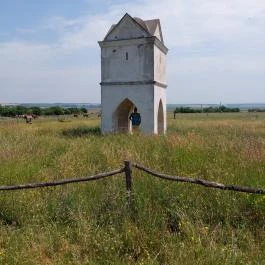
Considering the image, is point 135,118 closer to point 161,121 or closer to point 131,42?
point 161,121

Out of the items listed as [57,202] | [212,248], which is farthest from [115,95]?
[212,248]

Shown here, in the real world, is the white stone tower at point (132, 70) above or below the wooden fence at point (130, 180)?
above

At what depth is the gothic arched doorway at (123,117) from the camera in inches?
841

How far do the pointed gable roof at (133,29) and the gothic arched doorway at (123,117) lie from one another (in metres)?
3.39

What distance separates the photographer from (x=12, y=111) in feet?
275

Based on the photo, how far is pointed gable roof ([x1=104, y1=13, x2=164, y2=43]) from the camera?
19.8 m

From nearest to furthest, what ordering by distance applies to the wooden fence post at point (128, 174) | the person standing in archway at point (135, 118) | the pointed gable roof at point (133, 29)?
the wooden fence post at point (128, 174)
the pointed gable roof at point (133, 29)
the person standing in archway at point (135, 118)

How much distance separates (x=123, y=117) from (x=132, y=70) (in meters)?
3.86

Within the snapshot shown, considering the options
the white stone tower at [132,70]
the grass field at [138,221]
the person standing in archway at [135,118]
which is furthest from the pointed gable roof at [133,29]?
the grass field at [138,221]

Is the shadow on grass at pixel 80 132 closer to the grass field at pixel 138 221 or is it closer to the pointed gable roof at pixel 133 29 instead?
the pointed gable roof at pixel 133 29

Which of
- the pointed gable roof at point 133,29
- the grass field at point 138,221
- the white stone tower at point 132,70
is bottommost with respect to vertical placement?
the grass field at point 138,221

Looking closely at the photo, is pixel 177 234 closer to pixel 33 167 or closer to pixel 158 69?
pixel 33 167

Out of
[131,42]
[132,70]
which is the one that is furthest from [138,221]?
[131,42]

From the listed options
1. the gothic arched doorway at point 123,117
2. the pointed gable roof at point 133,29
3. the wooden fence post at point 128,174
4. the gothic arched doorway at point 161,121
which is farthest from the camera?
the gothic arched doorway at point 161,121
